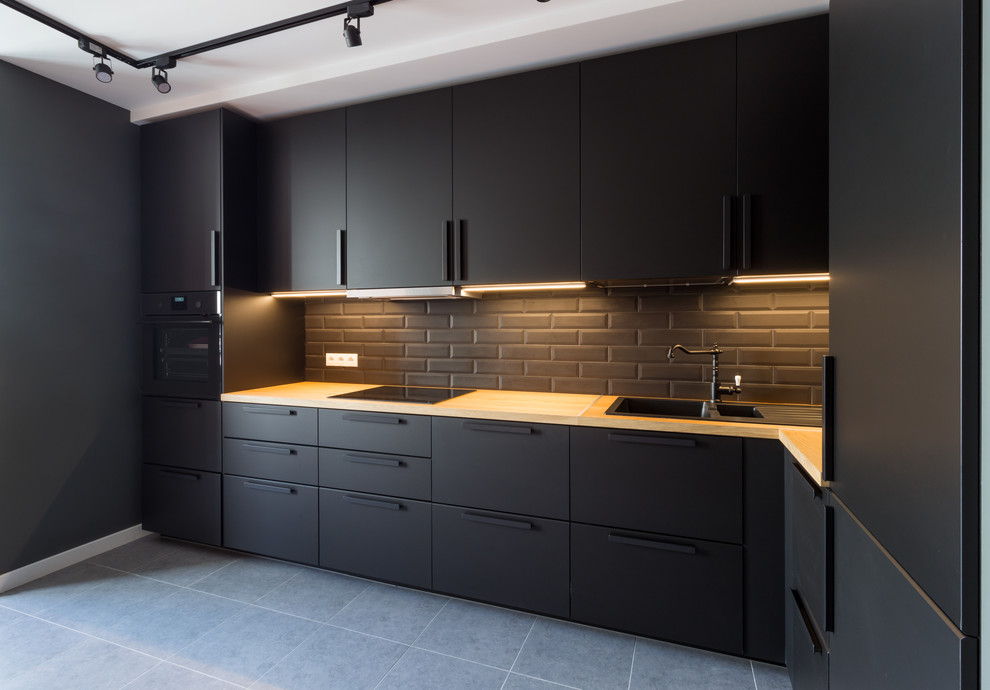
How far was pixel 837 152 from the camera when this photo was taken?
3.88ft

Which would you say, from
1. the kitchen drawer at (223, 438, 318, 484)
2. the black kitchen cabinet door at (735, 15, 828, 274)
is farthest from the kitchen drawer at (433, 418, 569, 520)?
the black kitchen cabinet door at (735, 15, 828, 274)

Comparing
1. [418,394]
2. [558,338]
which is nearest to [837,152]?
[558,338]

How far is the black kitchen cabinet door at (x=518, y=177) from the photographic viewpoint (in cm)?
224

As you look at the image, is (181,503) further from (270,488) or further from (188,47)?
(188,47)

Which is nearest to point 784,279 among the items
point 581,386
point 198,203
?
point 581,386

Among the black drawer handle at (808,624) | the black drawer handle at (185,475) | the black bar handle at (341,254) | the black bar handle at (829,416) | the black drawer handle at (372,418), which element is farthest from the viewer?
the black drawer handle at (185,475)

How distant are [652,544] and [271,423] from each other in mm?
1917

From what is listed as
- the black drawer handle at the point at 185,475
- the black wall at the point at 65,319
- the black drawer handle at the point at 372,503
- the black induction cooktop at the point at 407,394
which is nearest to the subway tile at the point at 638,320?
the black induction cooktop at the point at 407,394

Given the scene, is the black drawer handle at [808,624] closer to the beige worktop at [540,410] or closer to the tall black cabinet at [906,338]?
the tall black cabinet at [906,338]

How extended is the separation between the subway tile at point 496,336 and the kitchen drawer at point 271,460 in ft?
3.39

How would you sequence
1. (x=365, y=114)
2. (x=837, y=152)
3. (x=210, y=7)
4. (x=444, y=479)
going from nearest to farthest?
(x=837, y=152) < (x=210, y=7) < (x=444, y=479) < (x=365, y=114)

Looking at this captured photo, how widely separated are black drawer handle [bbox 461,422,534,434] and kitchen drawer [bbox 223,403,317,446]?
84 centimetres

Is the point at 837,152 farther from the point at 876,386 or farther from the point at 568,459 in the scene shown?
the point at 568,459

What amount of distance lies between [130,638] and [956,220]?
2.85 meters
